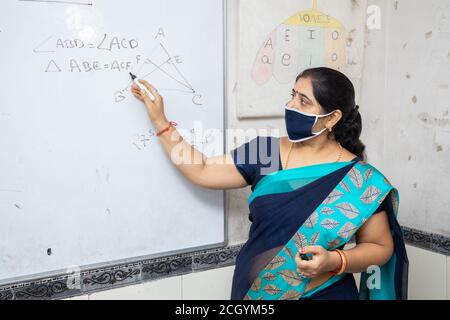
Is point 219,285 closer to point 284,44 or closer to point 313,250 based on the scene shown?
point 313,250

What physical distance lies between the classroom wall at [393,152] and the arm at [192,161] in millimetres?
157

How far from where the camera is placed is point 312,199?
1267mm

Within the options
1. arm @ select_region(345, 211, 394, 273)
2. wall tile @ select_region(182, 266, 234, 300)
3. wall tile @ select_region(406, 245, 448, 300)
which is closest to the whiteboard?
wall tile @ select_region(182, 266, 234, 300)

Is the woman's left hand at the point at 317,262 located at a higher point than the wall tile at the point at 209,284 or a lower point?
higher

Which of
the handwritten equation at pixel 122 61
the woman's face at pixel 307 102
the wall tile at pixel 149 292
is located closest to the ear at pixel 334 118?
the woman's face at pixel 307 102

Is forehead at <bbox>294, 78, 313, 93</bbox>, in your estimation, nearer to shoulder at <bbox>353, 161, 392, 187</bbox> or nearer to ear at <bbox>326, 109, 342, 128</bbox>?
ear at <bbox>326, 109, 342, 128</bbox>

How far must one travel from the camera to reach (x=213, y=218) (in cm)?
146

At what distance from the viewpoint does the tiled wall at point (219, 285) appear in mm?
1359

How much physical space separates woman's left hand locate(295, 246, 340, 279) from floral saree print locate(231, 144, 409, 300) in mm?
79

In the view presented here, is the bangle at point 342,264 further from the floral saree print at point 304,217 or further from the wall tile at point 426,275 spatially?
the wall tile at point 426,275

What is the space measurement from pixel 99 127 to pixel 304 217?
2.02 ft

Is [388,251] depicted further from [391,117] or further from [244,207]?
[391,117]

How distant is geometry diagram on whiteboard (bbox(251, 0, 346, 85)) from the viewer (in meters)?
1.51
